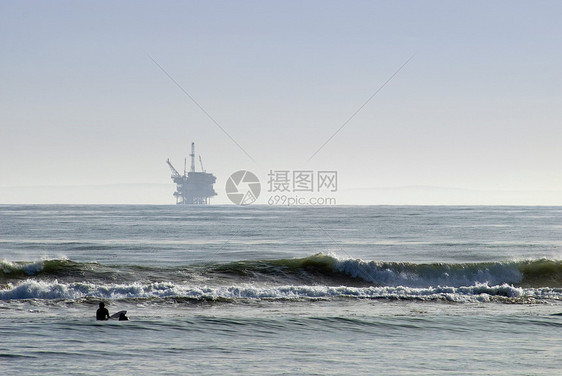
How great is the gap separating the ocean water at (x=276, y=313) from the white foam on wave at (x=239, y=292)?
2.5 inches

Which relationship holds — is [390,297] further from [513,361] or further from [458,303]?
[513,361]

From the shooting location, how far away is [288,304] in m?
24.5

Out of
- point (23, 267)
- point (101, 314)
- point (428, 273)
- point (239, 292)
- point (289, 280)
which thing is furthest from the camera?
point (428, 273)

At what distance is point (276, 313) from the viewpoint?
22.1 m

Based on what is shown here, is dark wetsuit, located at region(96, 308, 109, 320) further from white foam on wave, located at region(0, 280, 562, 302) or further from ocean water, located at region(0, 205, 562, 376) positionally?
white foam on wave, located at region(0, 280, 562, 302)

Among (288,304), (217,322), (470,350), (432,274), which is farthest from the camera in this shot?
(432,274)

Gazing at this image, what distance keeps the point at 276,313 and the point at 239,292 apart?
466 cm

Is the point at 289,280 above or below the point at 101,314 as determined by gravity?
below

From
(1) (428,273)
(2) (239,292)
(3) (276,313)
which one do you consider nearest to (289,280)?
(2) (239,292)

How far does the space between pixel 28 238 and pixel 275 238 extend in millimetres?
20118

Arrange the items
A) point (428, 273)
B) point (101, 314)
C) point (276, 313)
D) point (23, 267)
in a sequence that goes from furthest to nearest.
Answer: point (428, 273)
point (23, 267)
point (276, 313)
point (101, 314)

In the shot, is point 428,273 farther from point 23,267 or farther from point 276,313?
point 23,267

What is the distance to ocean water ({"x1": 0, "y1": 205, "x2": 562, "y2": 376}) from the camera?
1483cm

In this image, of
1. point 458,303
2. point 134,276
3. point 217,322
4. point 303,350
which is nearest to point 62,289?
point 134,276
